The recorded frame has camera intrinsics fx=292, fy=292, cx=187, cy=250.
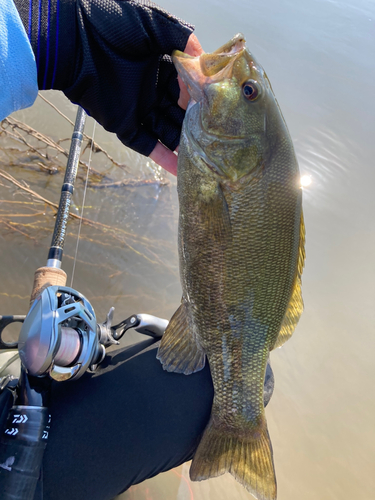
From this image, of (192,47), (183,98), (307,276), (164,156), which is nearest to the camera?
(192,47)

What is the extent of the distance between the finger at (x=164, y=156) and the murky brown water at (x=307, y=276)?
111cm

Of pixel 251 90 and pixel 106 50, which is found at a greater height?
pixel 251 90

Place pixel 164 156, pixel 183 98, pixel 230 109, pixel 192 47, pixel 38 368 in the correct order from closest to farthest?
pixel 38 368
pixel 230 109
pixel 192 47
pixel 183 98
pixel 164 156

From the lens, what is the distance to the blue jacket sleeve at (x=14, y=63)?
1.05m

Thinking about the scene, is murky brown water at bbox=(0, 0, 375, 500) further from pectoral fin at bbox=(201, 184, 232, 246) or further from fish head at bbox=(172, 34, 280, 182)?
fish head at bbox=(172, 34, 280, 182)

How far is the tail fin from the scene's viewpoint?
1.31 m

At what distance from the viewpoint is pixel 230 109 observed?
1276 millimetres

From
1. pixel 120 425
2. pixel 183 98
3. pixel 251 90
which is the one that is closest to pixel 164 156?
pixel 183 98

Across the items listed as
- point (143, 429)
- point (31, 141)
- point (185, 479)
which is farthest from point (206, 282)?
point (31, 141)

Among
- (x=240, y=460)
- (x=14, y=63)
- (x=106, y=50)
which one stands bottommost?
(x=240, y=460)

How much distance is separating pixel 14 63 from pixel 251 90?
3.11 ft

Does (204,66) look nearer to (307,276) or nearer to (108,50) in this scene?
(108,50)

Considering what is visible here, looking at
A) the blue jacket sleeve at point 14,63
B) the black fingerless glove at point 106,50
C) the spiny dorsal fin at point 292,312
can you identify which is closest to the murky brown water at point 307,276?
the spiny dorsal fin at point 292,312

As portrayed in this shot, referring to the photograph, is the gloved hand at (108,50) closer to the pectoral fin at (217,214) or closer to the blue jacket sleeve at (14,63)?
the blue jacket sleeve at (14,63)
